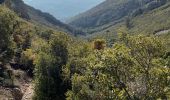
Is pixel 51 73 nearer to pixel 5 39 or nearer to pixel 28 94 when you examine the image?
pixel 28 94

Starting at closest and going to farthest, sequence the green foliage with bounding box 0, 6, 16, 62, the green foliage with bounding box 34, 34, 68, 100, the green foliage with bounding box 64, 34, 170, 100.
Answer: the green foliage with bounding box 64, 34, 170, 100
the green foliage with bounding box 34, 34, 68, 100
the green foliage with bounding box 0, 6, 16, 62

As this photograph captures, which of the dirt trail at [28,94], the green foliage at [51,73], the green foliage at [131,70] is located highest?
the green foliage at [131,70]

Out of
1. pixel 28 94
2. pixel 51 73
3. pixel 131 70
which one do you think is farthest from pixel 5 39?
pixel 131 70

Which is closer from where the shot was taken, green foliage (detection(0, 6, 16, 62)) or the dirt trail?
the dirt trail

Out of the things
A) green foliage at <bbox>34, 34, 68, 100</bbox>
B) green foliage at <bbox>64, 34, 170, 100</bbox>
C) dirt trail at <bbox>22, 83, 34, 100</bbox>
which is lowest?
dirt trail at <bbox>22, 83, 34, 100</bbox>

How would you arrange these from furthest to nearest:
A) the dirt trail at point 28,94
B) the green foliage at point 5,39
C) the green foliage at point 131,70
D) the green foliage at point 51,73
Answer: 1. the green foliage at point 5,39
2. the dirt trail at point 28,94
3. the green foliage at point 51,73
4. the green foliage at point 131,70

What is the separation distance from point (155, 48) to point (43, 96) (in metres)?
42.0

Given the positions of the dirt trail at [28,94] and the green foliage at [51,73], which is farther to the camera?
the dirt trail at [28,94]

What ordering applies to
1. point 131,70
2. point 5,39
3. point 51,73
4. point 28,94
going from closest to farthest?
point 131,70, point 51,73, point 28,94, point 5,39

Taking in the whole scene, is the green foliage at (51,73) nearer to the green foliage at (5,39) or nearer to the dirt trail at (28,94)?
the dirt trail at (28,94)

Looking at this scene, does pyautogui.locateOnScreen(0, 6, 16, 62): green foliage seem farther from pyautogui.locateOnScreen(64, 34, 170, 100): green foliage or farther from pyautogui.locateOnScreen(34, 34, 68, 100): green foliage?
pyautogui.locateOnScreen(64, 34, 170, 100): green foliage

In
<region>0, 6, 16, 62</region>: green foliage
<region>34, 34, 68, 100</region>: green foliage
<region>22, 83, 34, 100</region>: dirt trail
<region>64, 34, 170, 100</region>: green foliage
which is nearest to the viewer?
<region>64, 34, 170, 100</region>: green foliage

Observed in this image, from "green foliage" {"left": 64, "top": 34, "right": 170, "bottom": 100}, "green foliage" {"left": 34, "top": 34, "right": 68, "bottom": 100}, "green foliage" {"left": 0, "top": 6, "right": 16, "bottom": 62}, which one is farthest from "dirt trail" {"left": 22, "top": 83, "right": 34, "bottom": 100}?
"green foliage" {"left": 64, "top": 34, "right": 170, "bottom": 100}

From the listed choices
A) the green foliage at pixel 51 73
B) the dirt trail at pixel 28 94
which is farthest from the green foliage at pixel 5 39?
the green foliage at pixel 51 73
